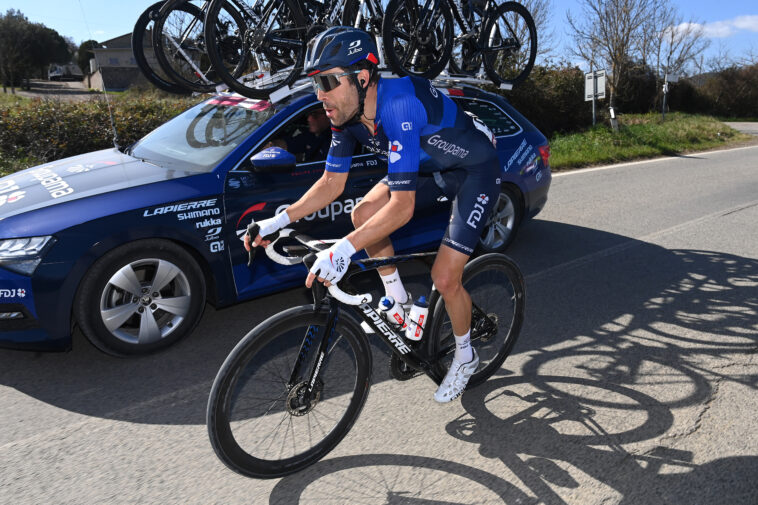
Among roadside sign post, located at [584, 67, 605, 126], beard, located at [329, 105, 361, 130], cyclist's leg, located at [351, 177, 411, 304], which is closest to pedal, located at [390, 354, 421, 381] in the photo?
cyclist's leg, located at [351, 177, 411, 304]

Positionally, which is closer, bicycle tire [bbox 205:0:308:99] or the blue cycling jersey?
the blue cycling jersey

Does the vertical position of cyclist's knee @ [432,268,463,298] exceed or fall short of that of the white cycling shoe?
it exceeds it

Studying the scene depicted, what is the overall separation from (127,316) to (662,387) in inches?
133

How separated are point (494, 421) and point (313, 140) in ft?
8.85

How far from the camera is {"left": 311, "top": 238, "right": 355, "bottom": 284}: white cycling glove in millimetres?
2467

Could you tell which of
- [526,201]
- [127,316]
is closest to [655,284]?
[526,201]

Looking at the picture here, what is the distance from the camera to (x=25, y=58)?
181 ft

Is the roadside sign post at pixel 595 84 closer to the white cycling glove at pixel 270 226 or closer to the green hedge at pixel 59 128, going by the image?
the green hedge at pixel 59 128

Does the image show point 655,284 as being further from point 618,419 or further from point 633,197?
point 633,197

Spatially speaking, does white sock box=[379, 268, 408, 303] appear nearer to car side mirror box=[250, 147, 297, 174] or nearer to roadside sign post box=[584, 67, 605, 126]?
Answer: car side mirror box=[250, 147, 297, 174]

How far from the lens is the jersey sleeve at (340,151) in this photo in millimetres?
3301

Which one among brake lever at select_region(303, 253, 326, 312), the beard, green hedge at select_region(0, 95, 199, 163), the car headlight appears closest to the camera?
brake lever at select_region(303, 253, 326, 312)

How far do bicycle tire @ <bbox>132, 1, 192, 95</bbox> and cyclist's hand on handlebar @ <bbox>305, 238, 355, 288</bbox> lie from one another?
10.8 ft

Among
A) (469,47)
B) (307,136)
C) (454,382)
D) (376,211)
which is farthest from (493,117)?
(454,382)
